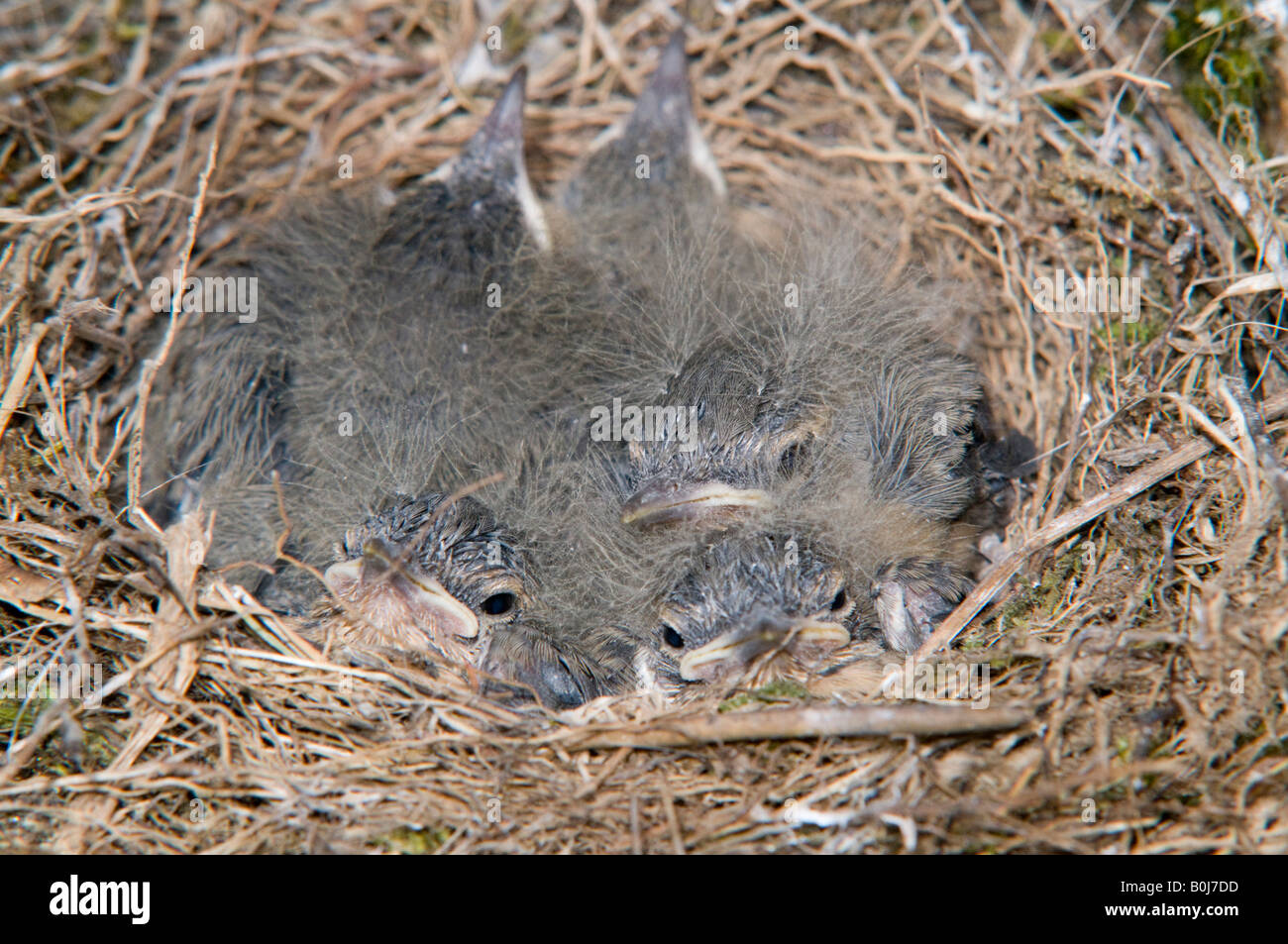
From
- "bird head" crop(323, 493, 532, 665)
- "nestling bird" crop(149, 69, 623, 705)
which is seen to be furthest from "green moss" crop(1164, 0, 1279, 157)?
"bird head" crop(323, 493, 532, 665)

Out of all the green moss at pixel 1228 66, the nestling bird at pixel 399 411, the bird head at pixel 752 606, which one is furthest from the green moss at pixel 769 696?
the green moss at pixel 1228 66

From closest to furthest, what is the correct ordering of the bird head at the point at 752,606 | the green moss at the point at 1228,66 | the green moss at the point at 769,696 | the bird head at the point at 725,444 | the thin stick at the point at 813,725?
1. the thin stick at the point at 813,725
2. the green moss at the point at 769,696
3. the bird head at the point at 752,606
4. the bird head at the point at 725,444
5. the green moss at the point at 1228,66

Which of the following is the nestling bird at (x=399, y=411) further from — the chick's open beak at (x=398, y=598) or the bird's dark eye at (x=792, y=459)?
the bird's dark eye at (x=792, y=459)

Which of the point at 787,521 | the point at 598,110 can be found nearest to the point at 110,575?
the point at 787,521

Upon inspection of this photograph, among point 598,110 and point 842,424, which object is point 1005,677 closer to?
point 842,424

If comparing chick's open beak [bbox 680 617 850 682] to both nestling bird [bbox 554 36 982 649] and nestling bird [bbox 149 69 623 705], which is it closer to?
nestling bird [bbox 554 36 982 649]

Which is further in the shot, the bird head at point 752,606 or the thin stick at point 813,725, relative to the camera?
the bird head at point 752,606
